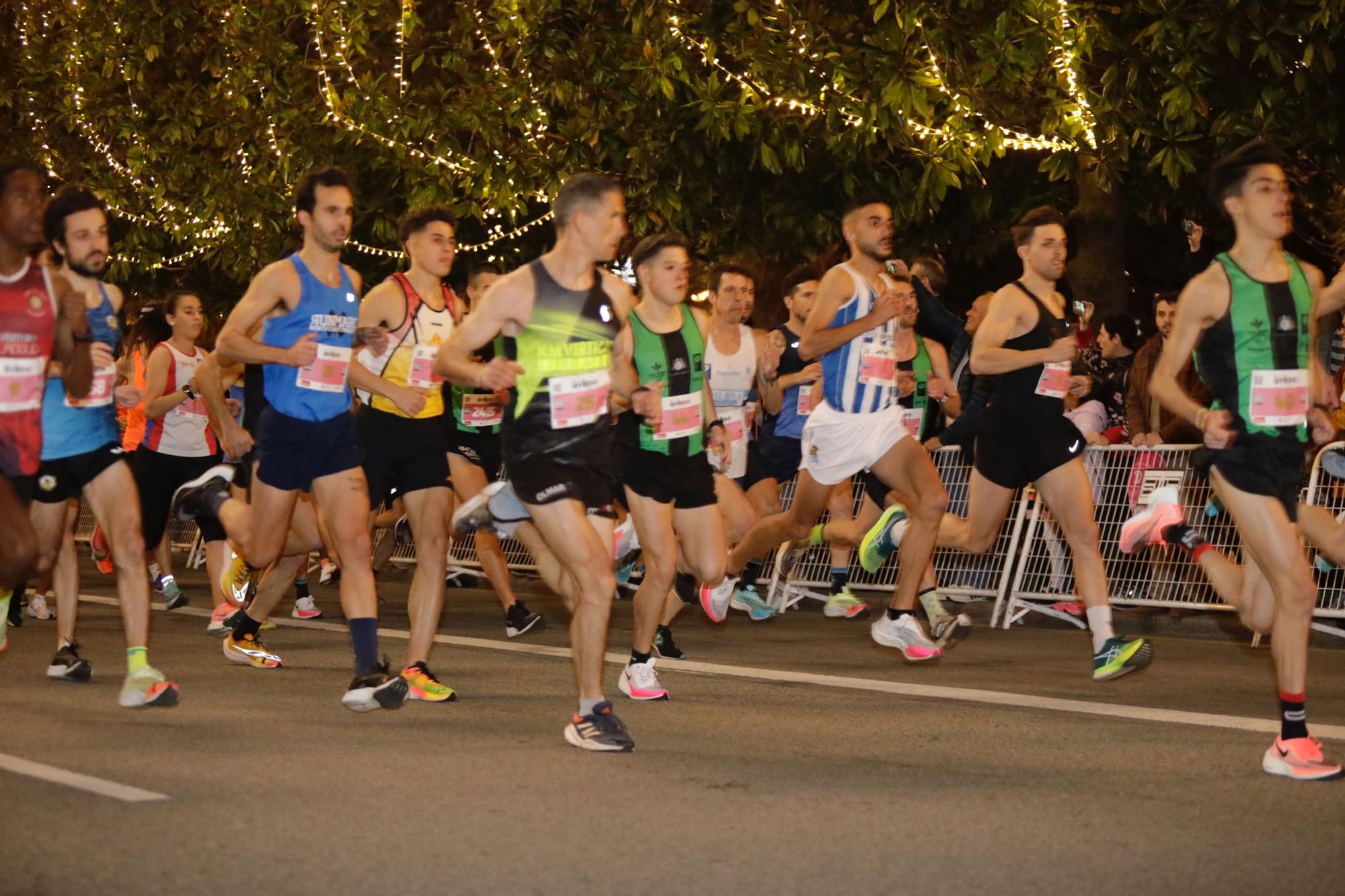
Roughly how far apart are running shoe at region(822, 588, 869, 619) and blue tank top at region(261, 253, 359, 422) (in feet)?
17.7

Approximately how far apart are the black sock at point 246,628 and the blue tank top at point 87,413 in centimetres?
174

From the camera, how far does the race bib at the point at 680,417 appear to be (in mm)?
8711

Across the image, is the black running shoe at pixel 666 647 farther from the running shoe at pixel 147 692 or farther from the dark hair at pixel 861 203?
the running shoe at pixel 147 692

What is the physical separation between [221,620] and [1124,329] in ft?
21.5

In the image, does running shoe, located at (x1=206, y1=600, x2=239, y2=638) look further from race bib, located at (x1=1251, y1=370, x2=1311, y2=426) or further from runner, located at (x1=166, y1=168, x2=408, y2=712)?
Result: race bib, located at (x1=1251, y1=370, x2=1311, y2=426)

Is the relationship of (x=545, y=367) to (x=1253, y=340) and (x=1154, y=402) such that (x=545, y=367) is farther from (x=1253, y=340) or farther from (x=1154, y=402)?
(x=1154, y=402)

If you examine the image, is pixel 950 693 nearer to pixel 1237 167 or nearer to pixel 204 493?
pixel 1237 167

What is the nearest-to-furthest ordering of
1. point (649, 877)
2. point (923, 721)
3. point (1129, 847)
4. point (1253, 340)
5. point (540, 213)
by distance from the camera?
point (649, 877) < point (1129, 847) < point (1253, 340) < point (923, 721) < point (540, 213)

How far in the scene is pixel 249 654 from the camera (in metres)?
9.67

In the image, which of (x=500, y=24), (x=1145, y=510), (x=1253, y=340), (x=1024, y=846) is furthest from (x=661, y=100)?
(x=1024, y=846)

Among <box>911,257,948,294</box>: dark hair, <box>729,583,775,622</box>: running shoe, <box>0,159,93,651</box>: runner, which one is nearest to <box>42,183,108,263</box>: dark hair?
<box>0,159,93,651</box>: runner

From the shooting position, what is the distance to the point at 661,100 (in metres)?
16.5

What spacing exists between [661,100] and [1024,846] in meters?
11.9

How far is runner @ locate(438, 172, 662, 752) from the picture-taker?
704 cm
